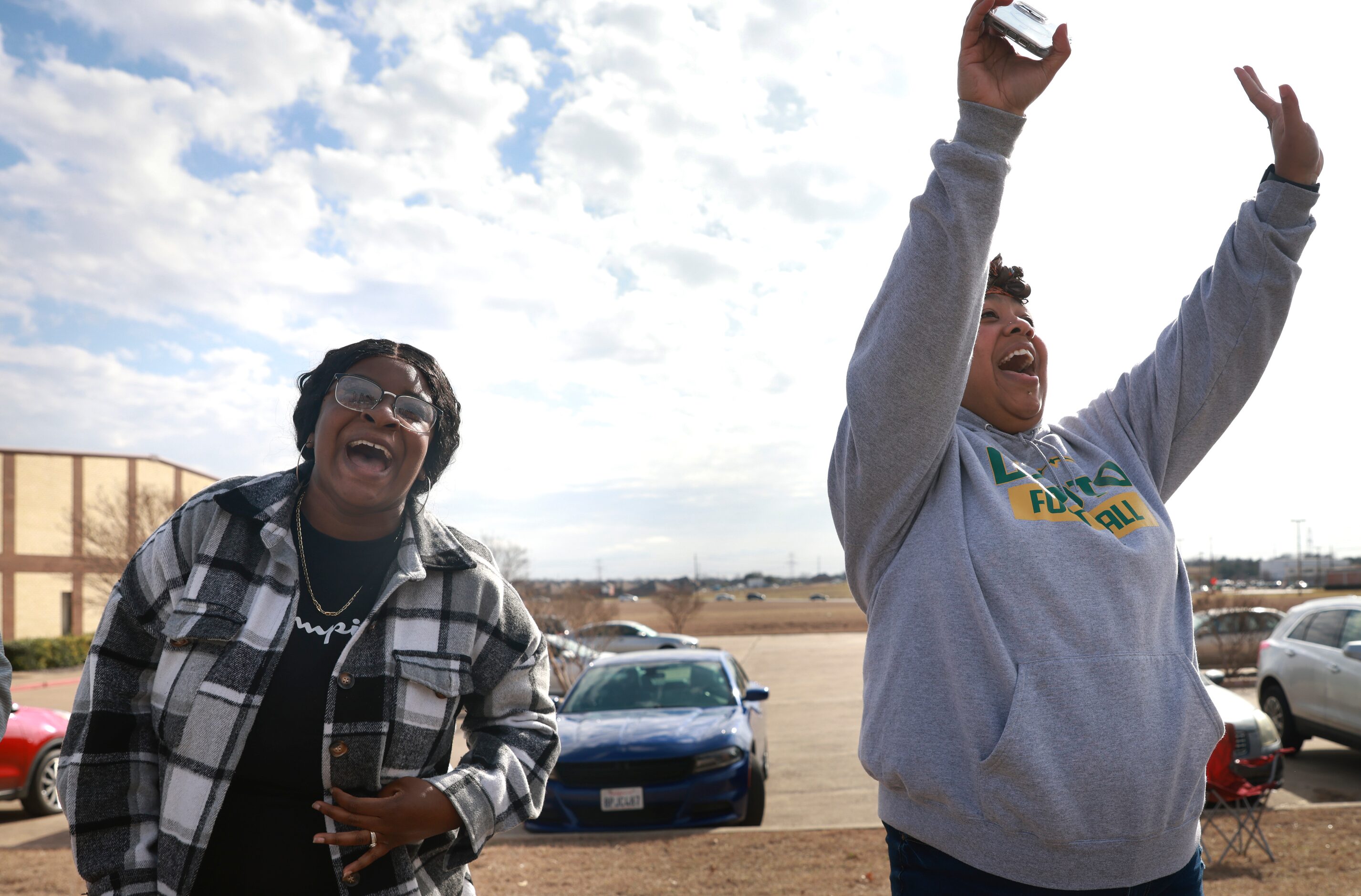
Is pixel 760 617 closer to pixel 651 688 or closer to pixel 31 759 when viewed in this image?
pixel 651 688

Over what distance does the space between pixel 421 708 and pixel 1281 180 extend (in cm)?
248

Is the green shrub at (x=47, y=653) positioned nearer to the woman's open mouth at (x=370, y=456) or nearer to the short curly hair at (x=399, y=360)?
the short curly hair at (x=399, y=360)

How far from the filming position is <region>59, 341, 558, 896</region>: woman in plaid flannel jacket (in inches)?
81.9

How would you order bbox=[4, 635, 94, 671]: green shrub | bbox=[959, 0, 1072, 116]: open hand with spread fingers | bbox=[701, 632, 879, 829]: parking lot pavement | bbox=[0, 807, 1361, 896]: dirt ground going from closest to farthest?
bbox=[959, 0, 1072, 116]: open hand with spread fingers, bbox=[0, 807, 1361, 896]: dirt ground, bbox=[701, 632, 879, 829]: parking lot pavement, bbox=[4, 635, 94, 671]: green shrub

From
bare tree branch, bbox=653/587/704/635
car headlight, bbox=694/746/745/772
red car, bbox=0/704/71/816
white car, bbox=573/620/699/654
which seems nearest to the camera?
car headlight, bbox=694/746/745/772

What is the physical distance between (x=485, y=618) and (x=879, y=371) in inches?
49.1

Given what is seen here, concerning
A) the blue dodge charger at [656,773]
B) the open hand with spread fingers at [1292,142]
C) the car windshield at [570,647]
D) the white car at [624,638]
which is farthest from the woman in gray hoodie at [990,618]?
the white car at [624,638]

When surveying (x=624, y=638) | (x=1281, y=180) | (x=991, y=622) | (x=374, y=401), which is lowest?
(x=624, y=638)

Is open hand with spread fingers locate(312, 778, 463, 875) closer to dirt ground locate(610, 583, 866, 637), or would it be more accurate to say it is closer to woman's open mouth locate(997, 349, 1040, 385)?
woman's open mouth locate(997, 349, 1040, 385)

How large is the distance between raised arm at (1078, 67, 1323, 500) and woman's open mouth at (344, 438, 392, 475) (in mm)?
1873

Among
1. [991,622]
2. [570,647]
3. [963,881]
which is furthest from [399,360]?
[570,647]

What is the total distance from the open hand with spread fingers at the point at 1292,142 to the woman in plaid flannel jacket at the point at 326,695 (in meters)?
2.26

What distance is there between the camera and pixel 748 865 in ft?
19.2

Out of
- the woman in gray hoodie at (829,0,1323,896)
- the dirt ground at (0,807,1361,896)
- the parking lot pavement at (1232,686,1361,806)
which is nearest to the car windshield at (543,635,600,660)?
the dirt ground at (0,807,1361,896)
